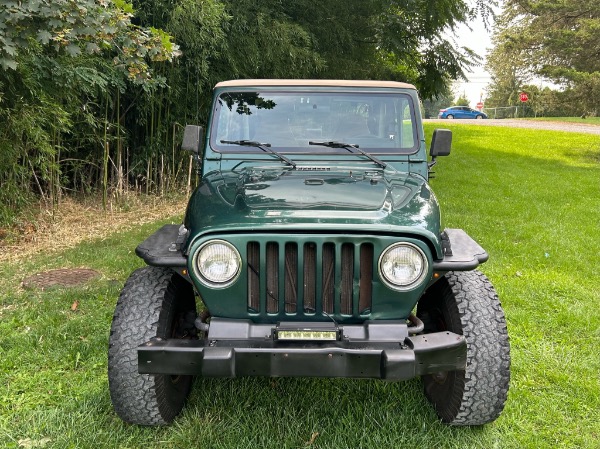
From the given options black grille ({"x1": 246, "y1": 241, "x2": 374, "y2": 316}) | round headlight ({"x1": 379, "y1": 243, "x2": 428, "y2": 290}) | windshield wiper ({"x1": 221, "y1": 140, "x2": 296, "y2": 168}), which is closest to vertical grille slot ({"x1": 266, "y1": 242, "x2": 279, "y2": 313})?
black grille ({"x1": 246, "y1": 241, "x2": 374, "y2": 316})

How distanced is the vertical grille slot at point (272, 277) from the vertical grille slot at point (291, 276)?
0.04 meters

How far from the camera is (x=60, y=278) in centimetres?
465

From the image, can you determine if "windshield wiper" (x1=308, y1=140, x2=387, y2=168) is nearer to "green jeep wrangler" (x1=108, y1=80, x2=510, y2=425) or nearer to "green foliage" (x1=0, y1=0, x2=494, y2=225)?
"green jeep wrangler" (x1=108, y1=80, x2=510, y2=425)

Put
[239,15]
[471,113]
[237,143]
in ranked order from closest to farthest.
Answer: [237,143] → [239,15] → [471,113]

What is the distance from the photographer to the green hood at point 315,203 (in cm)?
211

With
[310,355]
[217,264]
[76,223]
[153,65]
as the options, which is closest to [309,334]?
[310,355]

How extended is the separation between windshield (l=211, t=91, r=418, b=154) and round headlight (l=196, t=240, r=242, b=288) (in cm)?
109

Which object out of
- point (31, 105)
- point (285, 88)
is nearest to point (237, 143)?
point (285, 88)

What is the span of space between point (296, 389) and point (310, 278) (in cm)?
91

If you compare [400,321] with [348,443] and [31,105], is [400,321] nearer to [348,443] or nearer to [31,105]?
[348,443]

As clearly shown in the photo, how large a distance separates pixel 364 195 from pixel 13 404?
2.04 meters

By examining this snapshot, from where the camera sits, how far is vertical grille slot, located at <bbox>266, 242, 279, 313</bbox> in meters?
2.15

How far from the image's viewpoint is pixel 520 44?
13.0 metres

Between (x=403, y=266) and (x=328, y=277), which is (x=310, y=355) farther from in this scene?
(x=403, y=266)
